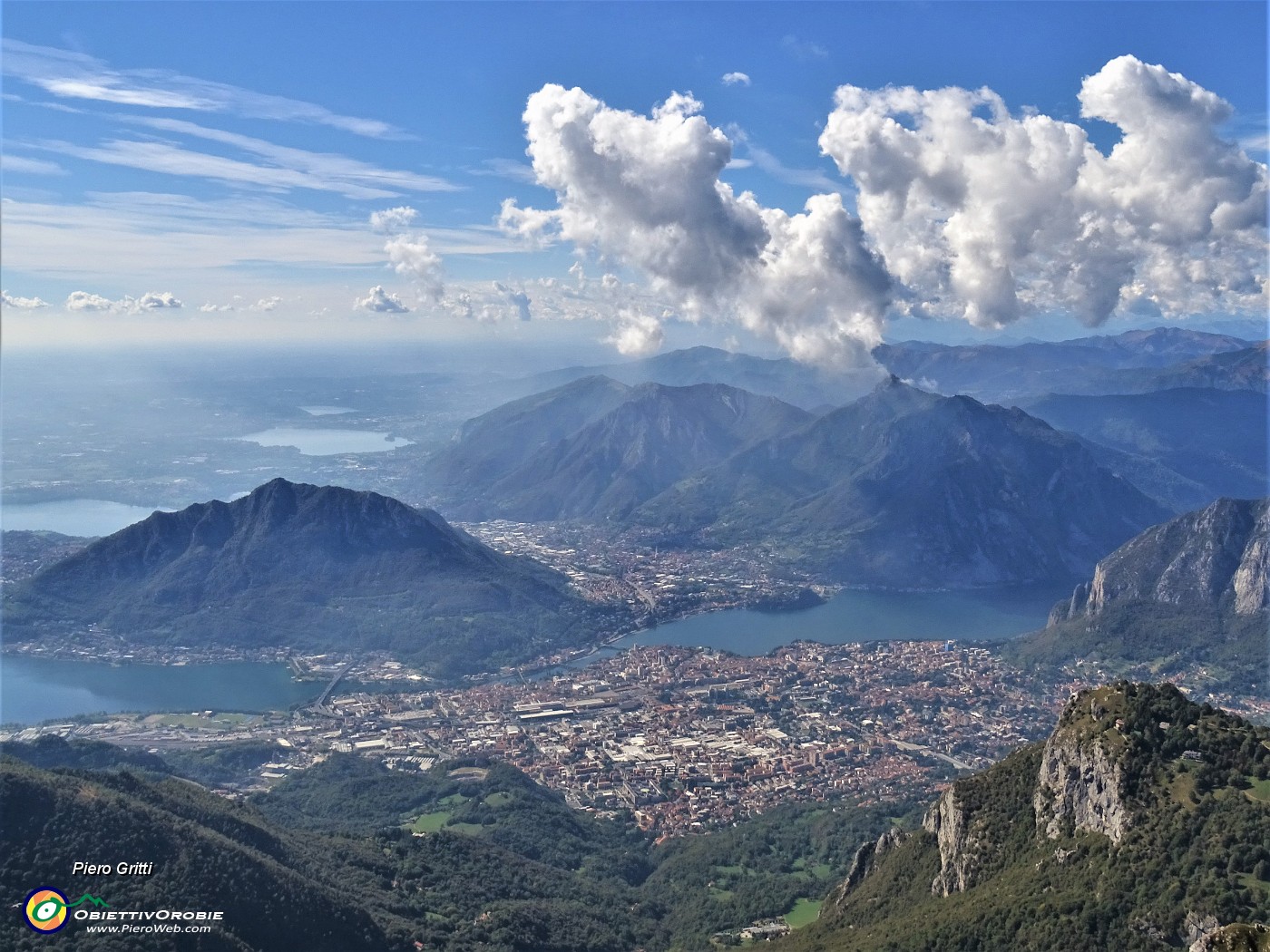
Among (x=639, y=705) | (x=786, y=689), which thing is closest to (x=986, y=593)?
(x=786, y=689)

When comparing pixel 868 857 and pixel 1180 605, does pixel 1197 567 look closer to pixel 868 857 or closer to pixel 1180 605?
pixel 1180 605

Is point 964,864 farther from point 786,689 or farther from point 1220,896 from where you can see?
point 786,689

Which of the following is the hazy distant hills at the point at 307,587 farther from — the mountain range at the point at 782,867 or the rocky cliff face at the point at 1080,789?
the rocky cliff face at the point at 1080,789

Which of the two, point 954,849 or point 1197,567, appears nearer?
point 954,849

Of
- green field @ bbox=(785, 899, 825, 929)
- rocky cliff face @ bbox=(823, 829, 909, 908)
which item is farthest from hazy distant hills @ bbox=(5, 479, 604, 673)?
rocky cliff face @ bbox=(823, 829, 909, 908)

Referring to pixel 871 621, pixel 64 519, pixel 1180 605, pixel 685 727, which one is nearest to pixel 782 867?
pixel 685 727

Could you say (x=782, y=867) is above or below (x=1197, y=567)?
below
